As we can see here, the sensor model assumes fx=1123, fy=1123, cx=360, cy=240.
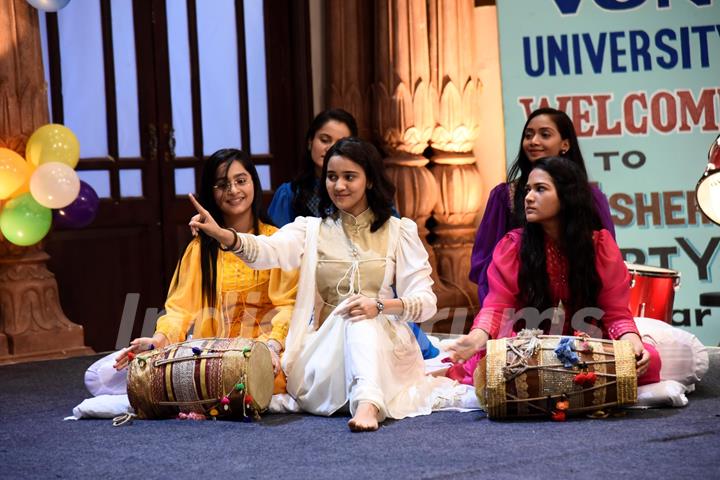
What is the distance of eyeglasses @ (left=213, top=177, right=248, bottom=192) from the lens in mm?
4320

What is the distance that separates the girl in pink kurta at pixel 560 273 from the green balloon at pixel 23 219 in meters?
2.58

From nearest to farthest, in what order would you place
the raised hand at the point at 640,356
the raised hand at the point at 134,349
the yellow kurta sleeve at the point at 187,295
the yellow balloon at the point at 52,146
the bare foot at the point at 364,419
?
the bare foot at the point at 364,419 < the raised hand at the point at 640,356 < the raised hand at the point at 134,349 < the yellow kurta sleeve at the point at 187,295 < the yellow balloon at the point at 52,146

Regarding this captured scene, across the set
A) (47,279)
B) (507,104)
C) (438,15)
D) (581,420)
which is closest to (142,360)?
(581,420)

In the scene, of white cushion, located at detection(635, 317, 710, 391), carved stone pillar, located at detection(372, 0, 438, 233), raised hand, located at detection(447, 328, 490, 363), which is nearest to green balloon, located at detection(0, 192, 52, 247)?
carved stone pillar, located at detection(372, 0, 438, 233)

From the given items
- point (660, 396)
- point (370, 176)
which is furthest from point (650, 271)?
point (370, 176)

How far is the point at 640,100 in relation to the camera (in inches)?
229

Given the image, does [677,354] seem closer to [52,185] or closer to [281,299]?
[281,299]

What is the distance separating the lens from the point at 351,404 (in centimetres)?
377

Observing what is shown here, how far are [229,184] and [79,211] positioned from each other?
1.73 metres

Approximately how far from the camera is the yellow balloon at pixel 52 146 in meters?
5.67

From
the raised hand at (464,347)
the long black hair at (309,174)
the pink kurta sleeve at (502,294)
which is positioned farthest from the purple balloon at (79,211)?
the raised hand at (464,347)

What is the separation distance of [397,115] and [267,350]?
3.08 meters

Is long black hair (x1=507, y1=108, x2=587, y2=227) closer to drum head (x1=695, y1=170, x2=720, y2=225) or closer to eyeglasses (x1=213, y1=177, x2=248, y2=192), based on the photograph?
drum head (x1=695, y1=170, x2=720, y2=225)

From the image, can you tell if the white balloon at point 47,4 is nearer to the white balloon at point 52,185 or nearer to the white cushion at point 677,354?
the white balloon at point 52,185
